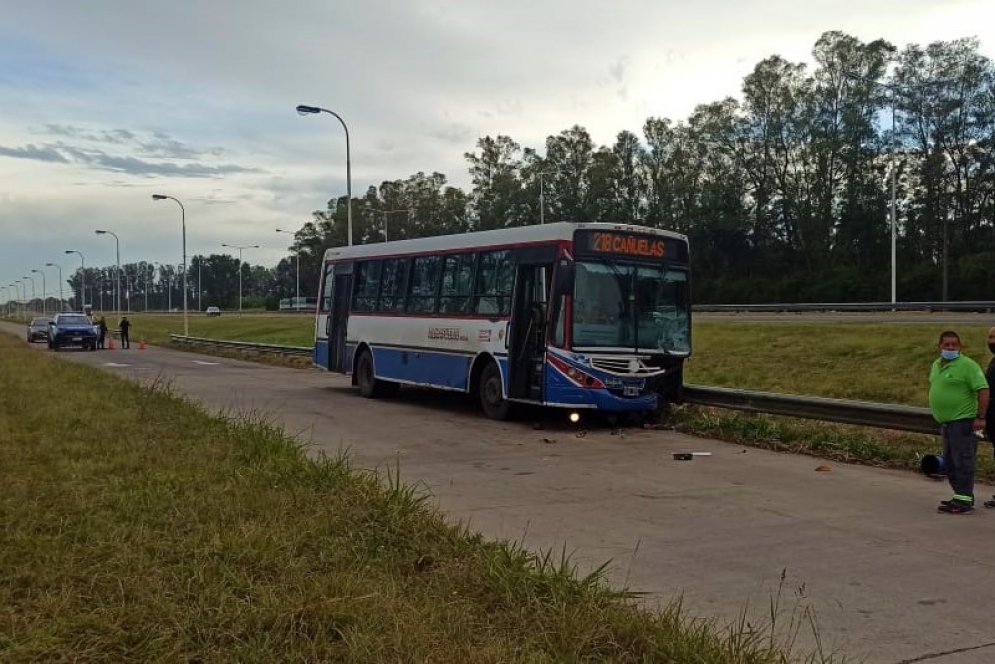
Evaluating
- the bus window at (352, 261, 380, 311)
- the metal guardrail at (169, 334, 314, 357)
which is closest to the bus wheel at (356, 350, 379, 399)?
the bus window at (352, 261, 380, 311)

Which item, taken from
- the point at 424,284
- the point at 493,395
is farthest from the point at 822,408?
the point at 424,284

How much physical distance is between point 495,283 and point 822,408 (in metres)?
5.53

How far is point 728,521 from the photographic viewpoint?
8023mm

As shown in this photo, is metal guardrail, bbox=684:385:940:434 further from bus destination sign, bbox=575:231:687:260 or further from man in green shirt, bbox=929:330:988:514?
man in green shirt, bbox=929:330:988:514

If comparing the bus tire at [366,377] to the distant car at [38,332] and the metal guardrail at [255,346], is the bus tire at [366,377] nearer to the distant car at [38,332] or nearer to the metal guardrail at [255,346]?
the metal guardrail at [255,346]

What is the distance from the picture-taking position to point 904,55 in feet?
205

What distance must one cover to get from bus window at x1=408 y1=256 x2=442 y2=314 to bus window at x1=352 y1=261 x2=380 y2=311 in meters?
1.63

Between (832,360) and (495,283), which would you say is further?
(832,360)

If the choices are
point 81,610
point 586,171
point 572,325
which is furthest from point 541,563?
point 586,171

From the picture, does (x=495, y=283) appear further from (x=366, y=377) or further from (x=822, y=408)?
Answer: (x=822, y=408)

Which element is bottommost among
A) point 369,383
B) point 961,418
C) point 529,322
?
point 369,383

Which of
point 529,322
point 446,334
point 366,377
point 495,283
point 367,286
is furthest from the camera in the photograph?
point 367,286

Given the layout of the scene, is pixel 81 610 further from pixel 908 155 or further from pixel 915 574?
pixel 908 155

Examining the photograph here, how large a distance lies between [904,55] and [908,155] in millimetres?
8000
